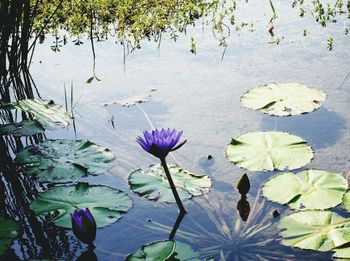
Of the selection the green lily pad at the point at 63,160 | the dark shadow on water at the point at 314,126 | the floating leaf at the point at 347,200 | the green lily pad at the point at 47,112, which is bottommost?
the floating leaf at the point at 347,200

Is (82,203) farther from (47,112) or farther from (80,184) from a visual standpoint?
(47,112)

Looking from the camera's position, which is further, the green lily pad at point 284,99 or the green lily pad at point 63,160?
the green lily pad at point 284,99

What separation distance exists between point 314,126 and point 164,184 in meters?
0.96

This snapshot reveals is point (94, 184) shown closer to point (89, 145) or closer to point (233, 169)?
point (89, 145)

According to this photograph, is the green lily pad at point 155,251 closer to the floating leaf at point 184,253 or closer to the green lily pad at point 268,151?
the floating leaf at point 184,253

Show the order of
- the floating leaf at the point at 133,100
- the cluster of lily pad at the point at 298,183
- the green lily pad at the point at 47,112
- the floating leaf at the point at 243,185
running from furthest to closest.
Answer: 1. the floating leaf at the point at 133,100
2. the green lily pad at the point at 47,112
3. the floating leaf at the point at 243,185
4. the cluster of lily pad at the point at 298,183

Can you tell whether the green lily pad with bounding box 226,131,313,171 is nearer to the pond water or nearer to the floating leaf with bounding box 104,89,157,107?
the pond water

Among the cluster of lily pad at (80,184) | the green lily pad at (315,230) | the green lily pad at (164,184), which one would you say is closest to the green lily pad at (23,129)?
the cluster of lily pad at (80,184)

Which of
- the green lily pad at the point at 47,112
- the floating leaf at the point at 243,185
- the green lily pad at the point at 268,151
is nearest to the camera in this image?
the floating leaf at the point at 243,185

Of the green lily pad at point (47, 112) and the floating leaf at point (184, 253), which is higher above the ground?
the green lily pad at point (47, 112)

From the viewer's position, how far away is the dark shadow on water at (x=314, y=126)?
2145 millimetres

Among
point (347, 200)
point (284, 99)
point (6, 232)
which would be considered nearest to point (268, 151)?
point (347, 200)

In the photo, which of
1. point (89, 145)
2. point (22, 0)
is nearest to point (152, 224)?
point (89, 145)

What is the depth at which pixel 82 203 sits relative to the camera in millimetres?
1705
